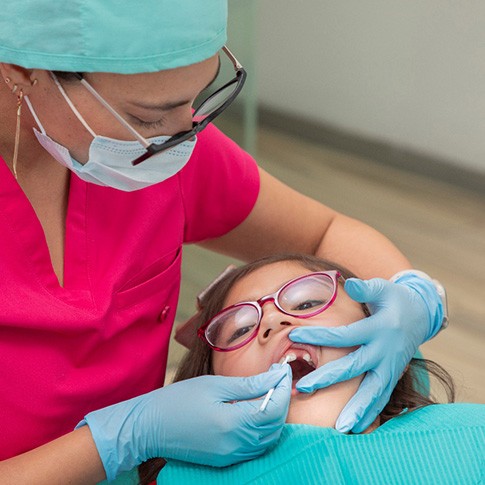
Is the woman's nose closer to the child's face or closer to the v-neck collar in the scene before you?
the child's face

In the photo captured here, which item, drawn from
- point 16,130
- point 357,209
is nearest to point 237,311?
point 16,130

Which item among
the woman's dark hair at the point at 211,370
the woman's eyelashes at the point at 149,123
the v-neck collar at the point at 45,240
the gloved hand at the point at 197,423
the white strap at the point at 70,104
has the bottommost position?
the woman's dark hair at the point at 211,370

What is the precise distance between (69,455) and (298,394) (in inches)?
15.6

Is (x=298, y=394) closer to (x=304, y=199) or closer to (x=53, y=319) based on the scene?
(x=53, y=319)

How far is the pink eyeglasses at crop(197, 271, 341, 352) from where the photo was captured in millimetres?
1658

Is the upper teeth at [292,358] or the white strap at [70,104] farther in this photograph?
the upper teeth at [292,358]

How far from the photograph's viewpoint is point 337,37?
13.4ft

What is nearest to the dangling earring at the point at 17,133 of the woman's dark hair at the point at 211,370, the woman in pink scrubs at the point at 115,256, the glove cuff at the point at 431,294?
the woman in pink scrubs at the point at 115,256

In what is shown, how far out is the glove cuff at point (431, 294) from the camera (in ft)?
5.79

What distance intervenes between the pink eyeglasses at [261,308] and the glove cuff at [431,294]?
0.18 metres

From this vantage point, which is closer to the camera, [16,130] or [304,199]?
[16,130]

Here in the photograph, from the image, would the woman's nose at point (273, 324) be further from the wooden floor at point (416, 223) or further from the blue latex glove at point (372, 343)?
the wooden floor at point (416, 223)

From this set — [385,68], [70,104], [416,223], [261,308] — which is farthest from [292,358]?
[385,68]

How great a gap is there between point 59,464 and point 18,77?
590mm
